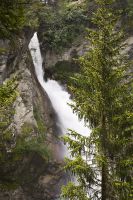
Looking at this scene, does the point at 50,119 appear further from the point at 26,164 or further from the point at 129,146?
the point at 129,146

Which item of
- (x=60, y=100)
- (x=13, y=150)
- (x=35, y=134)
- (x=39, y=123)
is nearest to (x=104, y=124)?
(x=13, y=150)

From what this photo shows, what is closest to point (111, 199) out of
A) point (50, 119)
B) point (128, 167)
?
point (128, 167)

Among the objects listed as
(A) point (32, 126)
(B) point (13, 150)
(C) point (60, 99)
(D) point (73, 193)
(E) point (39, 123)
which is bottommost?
(D) point (73, 193)

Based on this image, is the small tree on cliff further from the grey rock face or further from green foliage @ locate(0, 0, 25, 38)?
the grey rock face

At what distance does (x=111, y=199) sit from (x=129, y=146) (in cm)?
178

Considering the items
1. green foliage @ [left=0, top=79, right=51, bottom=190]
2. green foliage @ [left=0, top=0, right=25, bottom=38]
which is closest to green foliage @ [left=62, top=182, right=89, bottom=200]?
green foliage @ [left=0, top=0, right=25, bottom=38]

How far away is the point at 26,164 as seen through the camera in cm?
2044

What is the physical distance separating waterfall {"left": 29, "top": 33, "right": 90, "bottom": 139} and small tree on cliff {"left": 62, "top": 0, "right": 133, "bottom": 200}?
1207cm

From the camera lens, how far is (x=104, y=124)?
11.2 metres

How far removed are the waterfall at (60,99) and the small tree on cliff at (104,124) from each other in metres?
12.1

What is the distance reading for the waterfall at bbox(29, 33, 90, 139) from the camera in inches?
969

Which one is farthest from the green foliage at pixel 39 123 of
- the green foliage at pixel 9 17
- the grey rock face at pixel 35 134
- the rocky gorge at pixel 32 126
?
the green foliage at pixel 9 17

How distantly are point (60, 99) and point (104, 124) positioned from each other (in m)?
15.7

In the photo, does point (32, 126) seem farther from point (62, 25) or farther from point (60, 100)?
point (62, 25)
